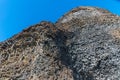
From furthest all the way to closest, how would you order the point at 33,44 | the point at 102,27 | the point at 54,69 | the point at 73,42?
the point at 102,27 → the point at 73,42 → the point at 33,44 → the point at 54,69

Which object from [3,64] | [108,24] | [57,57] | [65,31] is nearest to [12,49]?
[3,64]

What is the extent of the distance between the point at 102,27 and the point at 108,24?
265mm

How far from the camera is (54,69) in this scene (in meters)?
7.58

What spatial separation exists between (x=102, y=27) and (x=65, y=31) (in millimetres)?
1035

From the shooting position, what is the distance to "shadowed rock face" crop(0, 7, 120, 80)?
7609mm

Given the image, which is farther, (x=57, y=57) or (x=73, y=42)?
(x=73, y=42)

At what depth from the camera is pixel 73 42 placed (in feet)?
29.3

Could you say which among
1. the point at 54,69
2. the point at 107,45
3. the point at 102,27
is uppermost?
the point at 102,27

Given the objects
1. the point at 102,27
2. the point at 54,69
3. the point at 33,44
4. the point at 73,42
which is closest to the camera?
the point at 54,69

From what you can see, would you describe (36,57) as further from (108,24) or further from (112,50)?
(108,24)

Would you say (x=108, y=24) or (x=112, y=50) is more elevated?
(x=108, y=24)

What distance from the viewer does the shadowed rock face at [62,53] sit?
25.0 ft

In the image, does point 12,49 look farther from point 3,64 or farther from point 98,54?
point 98,54

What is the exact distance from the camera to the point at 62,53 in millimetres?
8336
